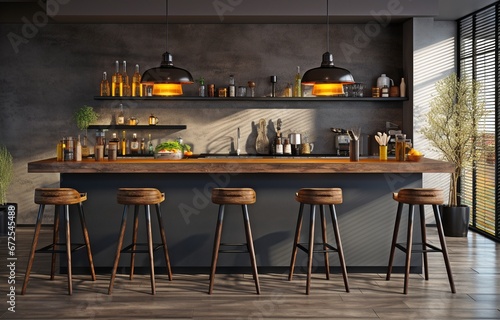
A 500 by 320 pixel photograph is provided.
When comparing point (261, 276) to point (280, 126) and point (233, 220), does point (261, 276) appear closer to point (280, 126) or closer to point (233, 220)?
point (233, 220)

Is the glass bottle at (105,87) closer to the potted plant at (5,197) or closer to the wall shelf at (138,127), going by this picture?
the wall shelf at (138,127)

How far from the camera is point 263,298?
4914 millimetres

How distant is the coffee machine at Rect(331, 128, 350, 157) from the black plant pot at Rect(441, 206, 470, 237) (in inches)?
60.0

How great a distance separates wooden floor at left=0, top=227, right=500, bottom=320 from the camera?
14.7 feet

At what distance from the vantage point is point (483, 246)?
7.13 metres

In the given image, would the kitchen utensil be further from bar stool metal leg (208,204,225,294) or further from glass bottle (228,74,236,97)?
bar stool metal leg (208,204,225,294)

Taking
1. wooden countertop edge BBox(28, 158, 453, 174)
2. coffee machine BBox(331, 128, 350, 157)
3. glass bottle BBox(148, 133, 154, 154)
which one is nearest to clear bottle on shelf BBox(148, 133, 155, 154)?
glass bottle BBox(148, 133, 154, 154)

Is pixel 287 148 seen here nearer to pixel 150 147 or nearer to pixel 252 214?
pixel 150 147

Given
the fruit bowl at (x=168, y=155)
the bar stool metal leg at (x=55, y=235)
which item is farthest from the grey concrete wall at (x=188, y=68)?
the bar stool metal leg at (x=55, y=235)

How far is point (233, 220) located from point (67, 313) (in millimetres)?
1755

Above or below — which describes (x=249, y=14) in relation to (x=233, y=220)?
above

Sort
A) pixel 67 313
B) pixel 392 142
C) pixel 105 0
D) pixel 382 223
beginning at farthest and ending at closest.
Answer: pixel 392 142 → pixel 105 0 → pixel 382 223 → pixel 67 313

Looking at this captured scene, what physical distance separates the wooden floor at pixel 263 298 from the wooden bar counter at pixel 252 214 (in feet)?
0.53

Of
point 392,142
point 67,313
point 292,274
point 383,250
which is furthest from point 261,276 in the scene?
point 392,142
